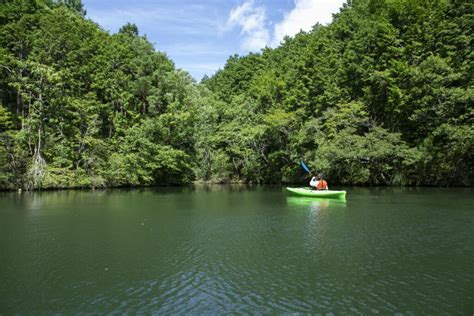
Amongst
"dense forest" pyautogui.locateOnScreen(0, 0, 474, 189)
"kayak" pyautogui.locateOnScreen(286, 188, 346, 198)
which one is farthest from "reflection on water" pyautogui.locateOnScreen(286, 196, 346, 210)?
"dense forest" pyautogui.locateOnScreen(0, 0, 474, 189)

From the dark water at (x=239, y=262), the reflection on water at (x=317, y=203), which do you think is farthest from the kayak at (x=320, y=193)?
the dark water at (x=239, y=262)

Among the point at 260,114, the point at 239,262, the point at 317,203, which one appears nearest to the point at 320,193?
the point at 317,203

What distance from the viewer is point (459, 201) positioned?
2375cm

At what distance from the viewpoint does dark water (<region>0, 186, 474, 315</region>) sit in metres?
8.28

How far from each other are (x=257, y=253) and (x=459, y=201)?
17.0 meters

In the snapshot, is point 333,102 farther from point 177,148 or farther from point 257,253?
point 257,253

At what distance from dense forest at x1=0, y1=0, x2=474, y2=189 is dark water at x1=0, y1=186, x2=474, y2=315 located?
15.2 m

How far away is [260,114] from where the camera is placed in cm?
5138

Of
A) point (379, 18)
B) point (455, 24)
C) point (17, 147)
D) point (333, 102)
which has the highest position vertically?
point (379, 18)

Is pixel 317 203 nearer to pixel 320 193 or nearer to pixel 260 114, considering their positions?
pixel 320 193

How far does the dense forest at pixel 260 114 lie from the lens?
1316 inches

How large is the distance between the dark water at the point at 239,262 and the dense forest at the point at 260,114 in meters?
15.2

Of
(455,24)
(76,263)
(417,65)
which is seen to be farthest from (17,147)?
(455,24)

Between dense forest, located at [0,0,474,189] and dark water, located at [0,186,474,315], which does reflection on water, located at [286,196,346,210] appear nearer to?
dark water, located at [0,186,474,315]
